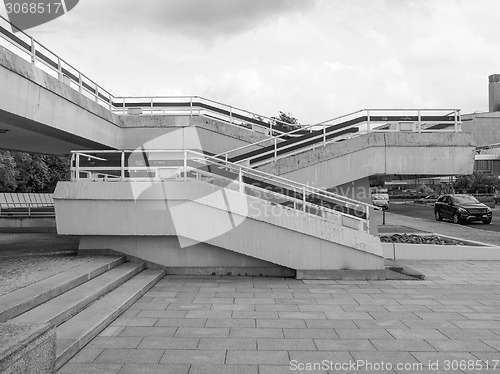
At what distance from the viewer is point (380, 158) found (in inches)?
434

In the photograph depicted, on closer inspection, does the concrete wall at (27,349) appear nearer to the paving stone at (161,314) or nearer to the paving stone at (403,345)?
the paving stone at (161,314)

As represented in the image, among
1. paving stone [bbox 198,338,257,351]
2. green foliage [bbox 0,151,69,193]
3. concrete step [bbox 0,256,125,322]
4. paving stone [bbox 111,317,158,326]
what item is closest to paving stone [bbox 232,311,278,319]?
paving stone [bbox 198,338,257,351]

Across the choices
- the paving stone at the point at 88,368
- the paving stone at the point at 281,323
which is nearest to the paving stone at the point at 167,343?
the paving stone at the point at 88,368

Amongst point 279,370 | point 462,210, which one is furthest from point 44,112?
point 462,210

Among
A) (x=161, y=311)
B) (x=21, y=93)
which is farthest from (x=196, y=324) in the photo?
(x=21, y=93)

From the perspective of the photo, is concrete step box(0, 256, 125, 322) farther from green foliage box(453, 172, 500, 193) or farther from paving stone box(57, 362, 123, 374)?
green foliage box(453, 172, 500, 193)

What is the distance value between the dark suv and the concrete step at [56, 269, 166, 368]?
19981 millimetres

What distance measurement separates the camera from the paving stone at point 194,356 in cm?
460

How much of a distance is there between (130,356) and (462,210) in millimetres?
22499

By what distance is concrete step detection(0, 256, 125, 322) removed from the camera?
5211mm

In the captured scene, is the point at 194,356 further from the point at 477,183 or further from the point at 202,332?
the point at 477,183

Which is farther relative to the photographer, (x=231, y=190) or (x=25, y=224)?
(x=25, y=224)

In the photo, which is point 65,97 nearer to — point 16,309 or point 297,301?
point 16,309

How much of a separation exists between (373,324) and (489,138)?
79.7 metres
